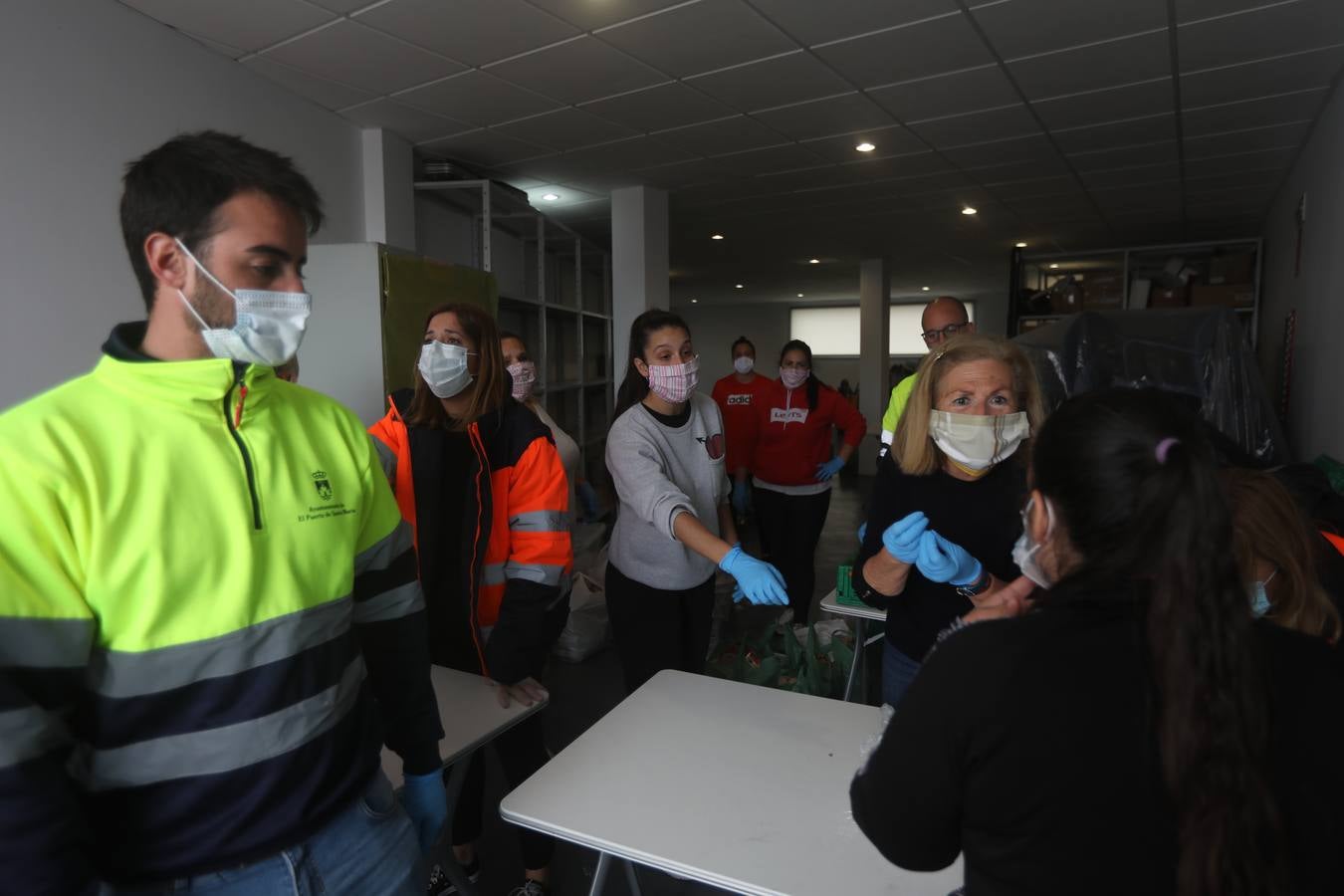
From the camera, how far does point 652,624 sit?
1.97 metres

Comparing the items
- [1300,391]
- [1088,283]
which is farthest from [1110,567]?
[1088,283]

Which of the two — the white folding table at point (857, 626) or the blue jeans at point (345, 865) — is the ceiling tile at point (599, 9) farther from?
the blue jeans at point (345, 865)

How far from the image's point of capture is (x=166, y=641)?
743 mm

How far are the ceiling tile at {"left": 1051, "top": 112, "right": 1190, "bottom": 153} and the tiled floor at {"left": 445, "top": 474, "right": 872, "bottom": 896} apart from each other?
9.52 feet

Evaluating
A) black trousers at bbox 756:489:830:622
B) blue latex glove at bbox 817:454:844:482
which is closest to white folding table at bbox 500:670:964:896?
black trousers at bbox 756:489:830:622

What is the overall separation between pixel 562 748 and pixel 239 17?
9.14 feet

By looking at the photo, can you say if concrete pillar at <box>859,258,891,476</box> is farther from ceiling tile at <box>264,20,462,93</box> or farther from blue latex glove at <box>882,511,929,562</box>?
blue latex glove at <box>882,511,929,562</box>

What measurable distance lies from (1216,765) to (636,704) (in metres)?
1.06

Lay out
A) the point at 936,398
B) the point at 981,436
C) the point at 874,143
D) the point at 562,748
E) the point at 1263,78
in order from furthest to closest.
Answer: the point at 874,143
the point at 1263,78
the point at 562,748
the point at 936,398
the point at 981,436

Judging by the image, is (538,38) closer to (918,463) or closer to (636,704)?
(918,463)

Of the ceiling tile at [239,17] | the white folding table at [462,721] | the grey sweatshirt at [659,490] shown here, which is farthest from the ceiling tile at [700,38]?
the white folding table at [462,721]

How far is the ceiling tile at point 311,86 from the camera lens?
306cm

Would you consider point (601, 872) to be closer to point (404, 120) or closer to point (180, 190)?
point (180, 190)

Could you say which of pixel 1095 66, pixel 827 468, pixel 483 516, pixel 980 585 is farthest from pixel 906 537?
pixel 1095 66
